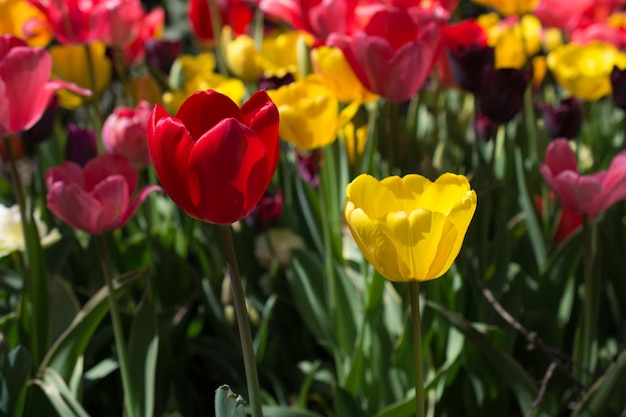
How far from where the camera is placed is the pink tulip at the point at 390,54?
42.8 inches

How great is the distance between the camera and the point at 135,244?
4.67 ft

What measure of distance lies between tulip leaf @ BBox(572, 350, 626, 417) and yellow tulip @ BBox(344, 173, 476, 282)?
317mm

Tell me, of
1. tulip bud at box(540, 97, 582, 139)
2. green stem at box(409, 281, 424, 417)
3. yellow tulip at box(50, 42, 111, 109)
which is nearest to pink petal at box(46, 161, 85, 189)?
green stem at box(409, 281, 424, 417)

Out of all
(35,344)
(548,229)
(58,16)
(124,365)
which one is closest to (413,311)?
(124,365)

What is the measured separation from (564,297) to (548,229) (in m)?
0.18

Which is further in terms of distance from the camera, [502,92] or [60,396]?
[502,92]

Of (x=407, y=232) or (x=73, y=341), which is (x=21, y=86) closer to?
(x=73, y=341)

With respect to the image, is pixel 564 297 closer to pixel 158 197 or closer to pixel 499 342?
pixel 499 342

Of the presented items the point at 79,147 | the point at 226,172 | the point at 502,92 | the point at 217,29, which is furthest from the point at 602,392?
the point at 217,29

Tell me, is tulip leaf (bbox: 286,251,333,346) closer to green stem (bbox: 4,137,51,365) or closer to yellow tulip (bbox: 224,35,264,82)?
green stem (bbox: 4,137,51,365)

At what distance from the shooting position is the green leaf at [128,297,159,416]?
1030 mm

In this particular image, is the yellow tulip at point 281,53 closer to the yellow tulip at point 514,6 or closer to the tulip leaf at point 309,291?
the yellow tulip at point 514,6

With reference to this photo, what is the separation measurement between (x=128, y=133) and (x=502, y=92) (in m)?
0.54

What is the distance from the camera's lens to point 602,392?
0.93m
